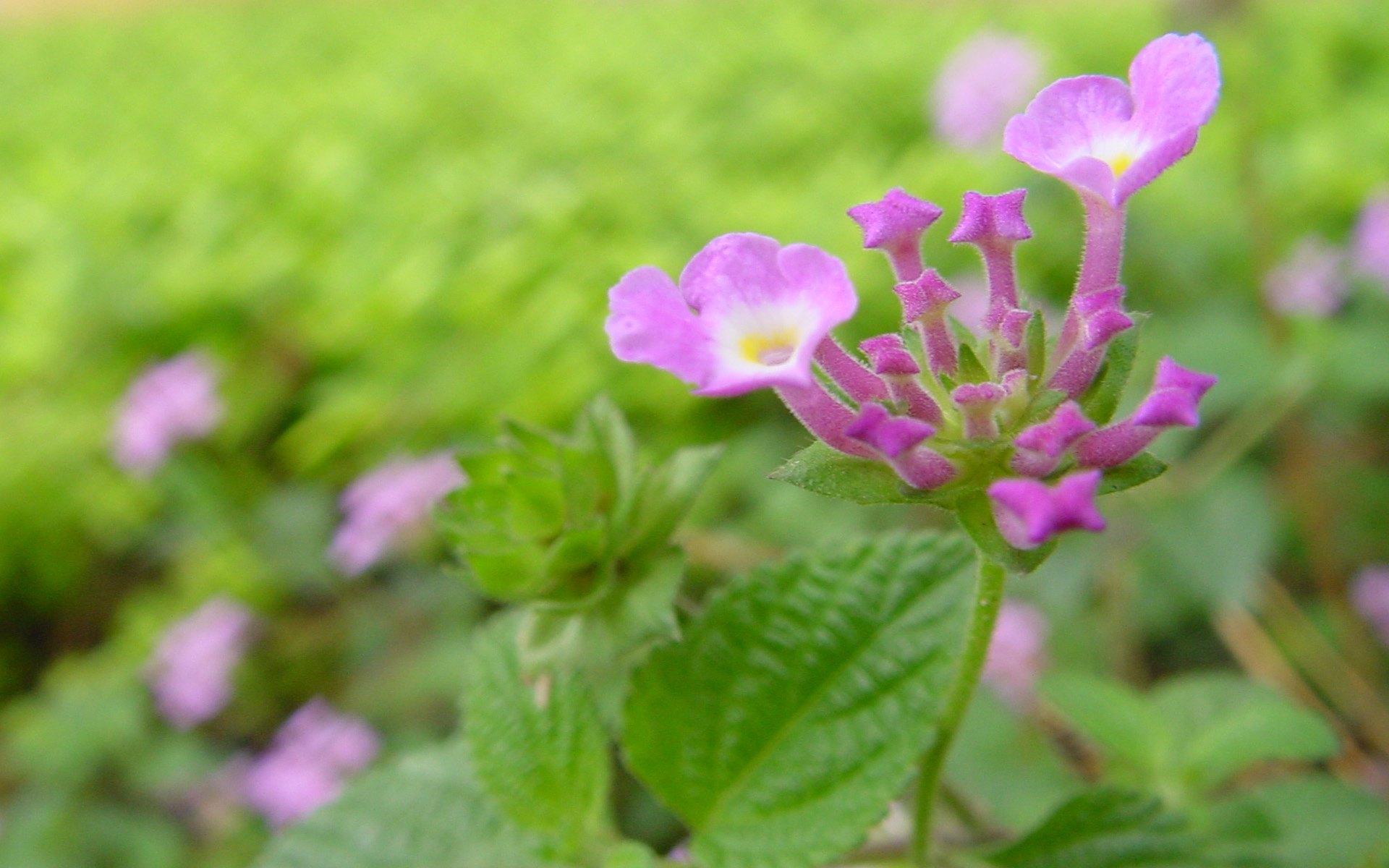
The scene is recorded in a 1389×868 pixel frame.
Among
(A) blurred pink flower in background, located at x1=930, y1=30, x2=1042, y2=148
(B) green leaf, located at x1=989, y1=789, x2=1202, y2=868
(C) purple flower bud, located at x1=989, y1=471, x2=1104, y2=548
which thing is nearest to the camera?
(C) purple flower bud, located at x1=989, y1=471, x2=1104, y2=548

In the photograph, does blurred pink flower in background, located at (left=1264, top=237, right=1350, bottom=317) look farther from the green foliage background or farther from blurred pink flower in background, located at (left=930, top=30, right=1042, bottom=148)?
blurred pink flower in background, located at (left=930, top=30, right=1042, bottom=148)

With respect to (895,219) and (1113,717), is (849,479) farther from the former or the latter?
(1113,717)

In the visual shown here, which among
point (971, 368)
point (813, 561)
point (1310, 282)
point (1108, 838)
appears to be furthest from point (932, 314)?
point (1310, 282)

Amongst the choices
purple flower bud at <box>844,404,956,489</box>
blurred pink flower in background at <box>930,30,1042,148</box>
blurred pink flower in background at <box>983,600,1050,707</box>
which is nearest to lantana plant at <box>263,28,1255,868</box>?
purple flower bud at <box>844,404,956,489</box>

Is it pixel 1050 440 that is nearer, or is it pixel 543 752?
pixel 1050 440

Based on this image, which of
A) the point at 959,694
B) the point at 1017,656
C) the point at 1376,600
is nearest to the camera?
the point at 959,694

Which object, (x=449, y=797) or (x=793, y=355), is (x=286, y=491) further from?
(x=793, y=355)
